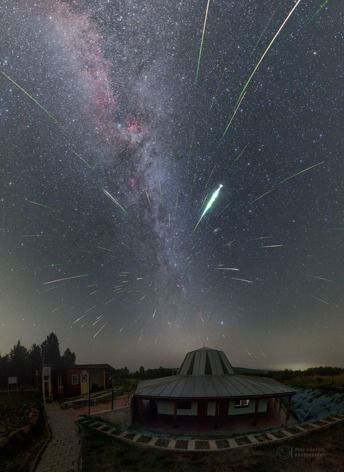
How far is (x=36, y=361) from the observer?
77.9 meters

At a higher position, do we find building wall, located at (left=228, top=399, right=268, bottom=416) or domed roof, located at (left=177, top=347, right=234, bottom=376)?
domed roof, located at (left=177, top=347, right=234, bottom=376)

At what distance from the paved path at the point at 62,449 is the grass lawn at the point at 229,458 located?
0.69 metres

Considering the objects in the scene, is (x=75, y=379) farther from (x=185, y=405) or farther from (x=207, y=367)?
(x=207, y=367)

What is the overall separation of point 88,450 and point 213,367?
1529 cm

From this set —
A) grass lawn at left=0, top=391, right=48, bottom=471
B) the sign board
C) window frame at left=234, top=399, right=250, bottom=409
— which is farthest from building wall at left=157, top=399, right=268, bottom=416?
the sign board

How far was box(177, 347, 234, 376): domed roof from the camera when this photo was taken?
2822 cm

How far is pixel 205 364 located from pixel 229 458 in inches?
561

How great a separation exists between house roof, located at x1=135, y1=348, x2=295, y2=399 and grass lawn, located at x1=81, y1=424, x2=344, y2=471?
20.6 feet

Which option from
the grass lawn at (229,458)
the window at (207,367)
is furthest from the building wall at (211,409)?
the grass lawn at (229,458)

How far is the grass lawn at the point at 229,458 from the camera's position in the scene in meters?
13.5

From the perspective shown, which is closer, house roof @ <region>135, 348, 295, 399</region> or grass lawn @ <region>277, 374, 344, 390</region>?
house roof @ <region>135, 348, 295, 399</region>

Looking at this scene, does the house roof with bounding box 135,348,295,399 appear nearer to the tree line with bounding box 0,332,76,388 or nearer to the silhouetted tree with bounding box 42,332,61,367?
the tree line with bounding box 0,332,76,388

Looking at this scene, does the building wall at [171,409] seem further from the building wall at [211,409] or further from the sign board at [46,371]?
the sign board at [46,371]

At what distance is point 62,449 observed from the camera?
17141mm
